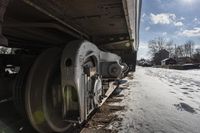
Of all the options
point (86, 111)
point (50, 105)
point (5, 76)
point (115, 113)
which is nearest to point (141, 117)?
point (115, 113)

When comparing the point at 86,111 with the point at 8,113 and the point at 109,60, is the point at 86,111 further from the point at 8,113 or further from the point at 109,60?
the point at 109,60

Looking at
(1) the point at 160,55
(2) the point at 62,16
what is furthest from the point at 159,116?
(1) the point at 160,55

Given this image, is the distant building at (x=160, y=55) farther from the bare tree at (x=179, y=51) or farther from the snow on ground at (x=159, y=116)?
the snow on ground at (x=159, y=116)

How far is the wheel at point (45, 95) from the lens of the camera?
2.75 m

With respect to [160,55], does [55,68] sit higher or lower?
lower

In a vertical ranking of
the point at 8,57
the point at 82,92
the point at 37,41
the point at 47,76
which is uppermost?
the point at 37,41

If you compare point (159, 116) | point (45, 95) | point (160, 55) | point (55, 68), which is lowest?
point (159, 116)

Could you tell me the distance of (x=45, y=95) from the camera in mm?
2807

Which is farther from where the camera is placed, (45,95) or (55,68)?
(55,68)

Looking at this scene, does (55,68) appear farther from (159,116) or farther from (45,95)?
(159,116)

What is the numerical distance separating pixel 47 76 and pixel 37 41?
7.16 feet

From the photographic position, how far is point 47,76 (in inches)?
113

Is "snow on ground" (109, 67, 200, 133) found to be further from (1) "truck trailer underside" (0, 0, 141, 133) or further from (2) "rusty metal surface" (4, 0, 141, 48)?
(2) "rusty metal surface" (4, 0, 141, 48)

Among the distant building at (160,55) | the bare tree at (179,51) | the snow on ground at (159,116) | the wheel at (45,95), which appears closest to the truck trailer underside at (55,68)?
the wheel at (45,95)
